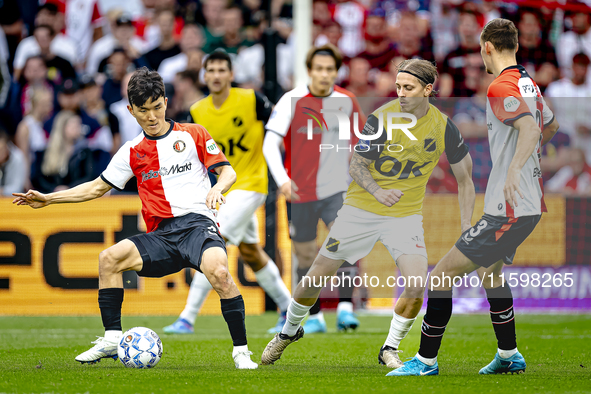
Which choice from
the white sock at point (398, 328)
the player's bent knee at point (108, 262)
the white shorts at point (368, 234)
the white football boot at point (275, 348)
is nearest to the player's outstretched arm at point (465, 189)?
the white shorts at point (368, 234)

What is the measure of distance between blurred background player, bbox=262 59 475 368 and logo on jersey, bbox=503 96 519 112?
0.57 metres

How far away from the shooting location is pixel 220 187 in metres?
4.70

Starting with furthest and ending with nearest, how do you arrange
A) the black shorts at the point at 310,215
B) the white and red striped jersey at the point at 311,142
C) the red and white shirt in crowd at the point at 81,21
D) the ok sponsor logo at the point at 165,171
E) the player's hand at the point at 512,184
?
the red and white shirt in crowd at the point at 81,21, the black shorts at the point at 310,215, the white and red striped jersey at the point at 311,142, the ok sponsor logo at the point at 165,171, the player's hand at the point at 512,184

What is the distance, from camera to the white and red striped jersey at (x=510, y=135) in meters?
4.24

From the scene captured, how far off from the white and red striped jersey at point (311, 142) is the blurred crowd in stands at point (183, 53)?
10.2 ft

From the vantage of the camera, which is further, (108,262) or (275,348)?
(275,348)

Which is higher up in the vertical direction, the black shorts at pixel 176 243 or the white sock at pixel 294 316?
the black shorts at pixel 176 243

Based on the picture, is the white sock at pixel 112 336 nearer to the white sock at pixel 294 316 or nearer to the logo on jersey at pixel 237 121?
the white sock at pixel 294 316

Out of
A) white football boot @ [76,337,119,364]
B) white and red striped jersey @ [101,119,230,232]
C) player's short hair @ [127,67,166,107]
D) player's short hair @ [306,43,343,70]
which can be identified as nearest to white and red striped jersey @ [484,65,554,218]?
white and red striped jersey @ [101,119,230,232]

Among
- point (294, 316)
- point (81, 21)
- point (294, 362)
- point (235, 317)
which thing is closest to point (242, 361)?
point (235, 317)

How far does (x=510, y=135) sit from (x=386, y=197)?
0.88 m

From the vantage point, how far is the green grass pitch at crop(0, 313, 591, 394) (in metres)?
4.00

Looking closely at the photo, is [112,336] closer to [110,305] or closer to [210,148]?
[110,305]

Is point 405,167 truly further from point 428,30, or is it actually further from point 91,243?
point 428,30
